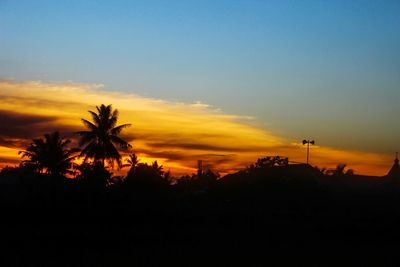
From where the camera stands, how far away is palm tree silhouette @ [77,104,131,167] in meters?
39.7

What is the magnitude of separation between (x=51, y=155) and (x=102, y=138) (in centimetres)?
425

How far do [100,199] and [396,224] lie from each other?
15911mm

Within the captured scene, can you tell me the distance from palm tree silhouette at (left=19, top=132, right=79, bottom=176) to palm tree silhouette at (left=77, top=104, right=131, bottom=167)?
8.26ft

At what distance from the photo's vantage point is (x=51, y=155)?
136 feet

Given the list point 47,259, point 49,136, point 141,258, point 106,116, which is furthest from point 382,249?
point 49,136

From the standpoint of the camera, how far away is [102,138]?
131ft

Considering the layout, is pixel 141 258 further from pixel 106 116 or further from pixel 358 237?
pixel 106 116

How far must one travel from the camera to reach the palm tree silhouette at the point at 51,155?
41469 mm

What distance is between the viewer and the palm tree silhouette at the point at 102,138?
39.7 meters

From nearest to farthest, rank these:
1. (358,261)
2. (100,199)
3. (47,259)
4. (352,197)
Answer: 1. (47,259)
2. (358,261)
3. (100,199)
4. (352,197)

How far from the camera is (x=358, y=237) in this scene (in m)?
29.2

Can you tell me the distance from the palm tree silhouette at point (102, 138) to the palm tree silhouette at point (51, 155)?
2.52 m

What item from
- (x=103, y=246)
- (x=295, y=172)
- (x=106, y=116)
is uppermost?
(x=106, y=116)

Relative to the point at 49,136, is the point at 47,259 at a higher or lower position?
lower
